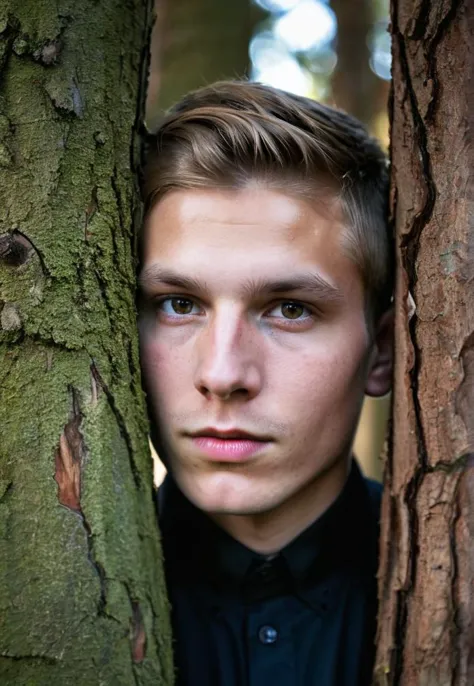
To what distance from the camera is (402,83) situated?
1.66 m

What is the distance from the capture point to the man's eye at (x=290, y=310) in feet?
6.20

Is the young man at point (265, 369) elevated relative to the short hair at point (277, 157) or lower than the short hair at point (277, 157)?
lower

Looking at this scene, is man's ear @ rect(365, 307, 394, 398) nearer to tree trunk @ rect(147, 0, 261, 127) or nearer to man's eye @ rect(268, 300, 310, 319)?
man's eye @ rect(268, 300, 310, 319)

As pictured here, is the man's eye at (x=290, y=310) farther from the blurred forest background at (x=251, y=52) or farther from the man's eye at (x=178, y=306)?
the blurred forest background at (x=251, y=52)

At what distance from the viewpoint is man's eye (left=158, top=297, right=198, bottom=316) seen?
1.91m

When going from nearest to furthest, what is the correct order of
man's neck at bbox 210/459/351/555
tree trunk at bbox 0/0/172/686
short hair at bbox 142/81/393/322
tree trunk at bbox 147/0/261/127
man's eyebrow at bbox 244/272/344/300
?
tree trunk at bbox 0/0/172/686 < man's eyebrow at bbox 244/272/344/300 < short hair at bbox 142/81/393/322 < man's neck at bbox 210/459/351/555 < tree trunk at bbox 147/0/261/127

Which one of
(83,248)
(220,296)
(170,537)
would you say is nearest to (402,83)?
(220,296)

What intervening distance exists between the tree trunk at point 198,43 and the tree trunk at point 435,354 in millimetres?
3889

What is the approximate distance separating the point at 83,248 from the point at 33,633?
0.89 m

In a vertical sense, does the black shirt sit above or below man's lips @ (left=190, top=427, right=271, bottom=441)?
below

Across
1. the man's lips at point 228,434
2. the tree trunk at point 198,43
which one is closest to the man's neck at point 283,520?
the man's lips at point 228,434

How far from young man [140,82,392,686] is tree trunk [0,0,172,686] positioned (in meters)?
0.22

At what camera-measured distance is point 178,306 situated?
75.3 inches

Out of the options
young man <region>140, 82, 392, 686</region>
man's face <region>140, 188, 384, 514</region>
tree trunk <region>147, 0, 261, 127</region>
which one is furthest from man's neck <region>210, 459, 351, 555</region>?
tree trunk <region>147, 0, 261, 127</region>
